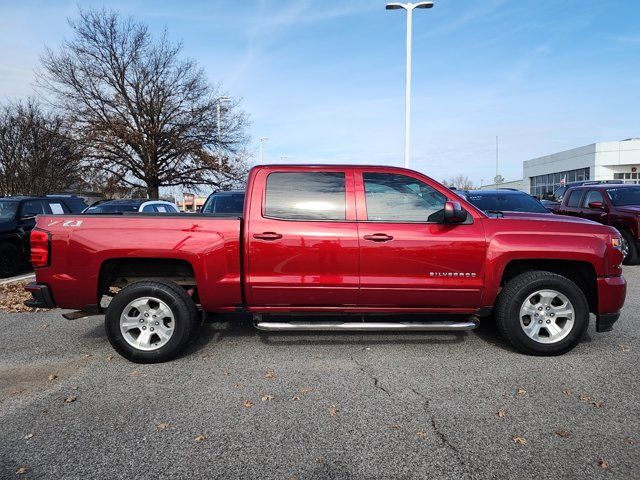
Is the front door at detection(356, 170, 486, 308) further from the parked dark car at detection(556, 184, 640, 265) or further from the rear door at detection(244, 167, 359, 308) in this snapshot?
the parked dark car at detection(556, 184, 640, 265)

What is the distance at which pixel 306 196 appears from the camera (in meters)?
4.53

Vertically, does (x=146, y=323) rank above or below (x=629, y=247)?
above

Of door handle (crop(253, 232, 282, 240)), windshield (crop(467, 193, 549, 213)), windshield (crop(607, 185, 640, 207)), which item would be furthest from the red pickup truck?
windshield (crop(607, 185, 640, 207))

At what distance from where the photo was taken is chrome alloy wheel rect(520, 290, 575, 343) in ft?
14.5

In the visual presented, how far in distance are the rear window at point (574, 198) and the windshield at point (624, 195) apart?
3.31ft

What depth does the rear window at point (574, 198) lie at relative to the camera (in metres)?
12.2

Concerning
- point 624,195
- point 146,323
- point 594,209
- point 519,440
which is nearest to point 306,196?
point 146,323

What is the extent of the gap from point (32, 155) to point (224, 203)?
23409mm

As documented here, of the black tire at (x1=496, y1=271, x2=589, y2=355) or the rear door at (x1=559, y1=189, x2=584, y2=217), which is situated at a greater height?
the rear door at (x1=559, y1=189, x2=584, y2=217)

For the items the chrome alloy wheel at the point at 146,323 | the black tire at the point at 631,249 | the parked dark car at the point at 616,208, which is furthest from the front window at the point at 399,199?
the black tire at the point at 631,249

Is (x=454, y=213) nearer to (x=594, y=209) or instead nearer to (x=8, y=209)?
(x=594, y=209)

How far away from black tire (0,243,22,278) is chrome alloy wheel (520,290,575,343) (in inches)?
410

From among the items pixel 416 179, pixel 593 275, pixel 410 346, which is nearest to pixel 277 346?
pixel 410 346

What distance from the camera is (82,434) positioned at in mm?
3125
